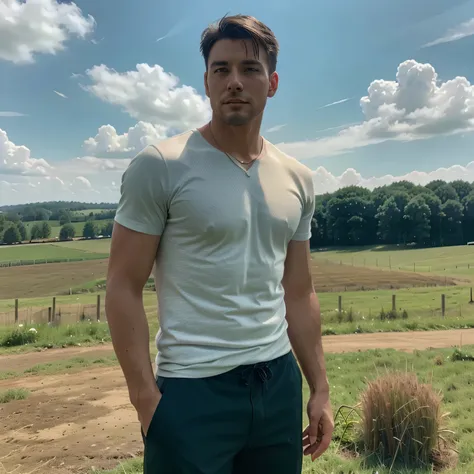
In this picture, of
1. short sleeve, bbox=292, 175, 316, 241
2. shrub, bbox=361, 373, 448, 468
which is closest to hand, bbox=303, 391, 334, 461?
short sleeve, bbox=292, 175, 316, 241

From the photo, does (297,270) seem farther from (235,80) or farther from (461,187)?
(461,187)

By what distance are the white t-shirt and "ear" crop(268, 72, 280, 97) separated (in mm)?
305

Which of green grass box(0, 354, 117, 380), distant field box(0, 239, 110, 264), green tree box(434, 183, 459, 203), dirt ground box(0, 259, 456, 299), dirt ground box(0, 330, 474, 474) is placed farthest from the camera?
green tree box(434, 183, 459, 203)

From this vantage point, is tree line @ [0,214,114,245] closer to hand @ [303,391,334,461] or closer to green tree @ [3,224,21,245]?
green tree @ [3,224,21,245]

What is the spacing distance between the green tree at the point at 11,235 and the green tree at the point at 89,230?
219 inches

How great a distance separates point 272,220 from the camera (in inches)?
54.8

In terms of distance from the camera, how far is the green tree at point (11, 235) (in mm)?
39628

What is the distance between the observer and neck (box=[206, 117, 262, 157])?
142cm

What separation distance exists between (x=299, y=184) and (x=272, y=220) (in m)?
0.23

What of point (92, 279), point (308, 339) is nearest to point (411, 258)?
point (92, 279)

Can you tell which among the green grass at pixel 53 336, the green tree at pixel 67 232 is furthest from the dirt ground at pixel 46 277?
the green grass at pixel 53 336

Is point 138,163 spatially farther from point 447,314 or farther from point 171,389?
point 447,314

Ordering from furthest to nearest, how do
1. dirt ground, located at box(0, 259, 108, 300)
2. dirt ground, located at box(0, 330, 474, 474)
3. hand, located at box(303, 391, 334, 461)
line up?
dirt ground, located at box(0, 259, 108, 300)
dirt ground, located at box(0, 330, 474, 474)
hand, located at box(303, 391, 334, 461)

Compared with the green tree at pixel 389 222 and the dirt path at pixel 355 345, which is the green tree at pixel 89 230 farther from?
the dirt path at pixel 355 345
